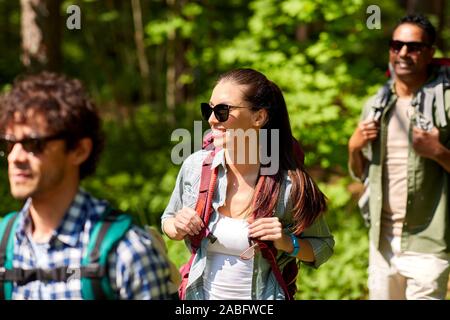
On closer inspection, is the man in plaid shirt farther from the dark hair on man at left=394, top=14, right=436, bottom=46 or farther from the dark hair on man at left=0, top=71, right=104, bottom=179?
the dark hair on man at left=394, top=14, right=436, bottom=46

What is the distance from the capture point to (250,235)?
3.02 m

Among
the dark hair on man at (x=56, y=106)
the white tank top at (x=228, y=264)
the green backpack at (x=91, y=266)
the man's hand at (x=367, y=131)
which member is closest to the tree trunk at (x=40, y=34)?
the man's hand at (x=367, y=131)

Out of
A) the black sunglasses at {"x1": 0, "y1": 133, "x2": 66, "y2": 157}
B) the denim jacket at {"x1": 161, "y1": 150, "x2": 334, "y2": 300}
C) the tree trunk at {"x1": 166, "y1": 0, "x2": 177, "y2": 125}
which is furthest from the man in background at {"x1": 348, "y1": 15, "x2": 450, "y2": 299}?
the tree trunk at {"x1": 166, "y1": 0, "x2": 177, "y2": 125}

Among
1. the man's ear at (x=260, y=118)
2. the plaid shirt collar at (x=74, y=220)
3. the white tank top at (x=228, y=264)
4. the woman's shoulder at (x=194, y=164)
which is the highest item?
the man's ear at (x=260, y=118)

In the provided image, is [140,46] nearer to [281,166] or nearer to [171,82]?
[171,82]

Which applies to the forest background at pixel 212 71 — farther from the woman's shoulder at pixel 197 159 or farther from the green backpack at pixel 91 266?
the green backpack at pixel 91 266

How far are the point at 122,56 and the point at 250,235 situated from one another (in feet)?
34.2

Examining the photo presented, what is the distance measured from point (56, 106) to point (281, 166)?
1.17 metres

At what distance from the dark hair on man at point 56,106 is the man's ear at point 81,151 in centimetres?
1

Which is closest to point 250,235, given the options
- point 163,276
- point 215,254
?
point 215,254

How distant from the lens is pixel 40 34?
859cm

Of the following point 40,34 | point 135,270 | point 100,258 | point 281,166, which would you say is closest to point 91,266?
point 100,258

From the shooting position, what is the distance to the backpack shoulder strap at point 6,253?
2.43 meters
